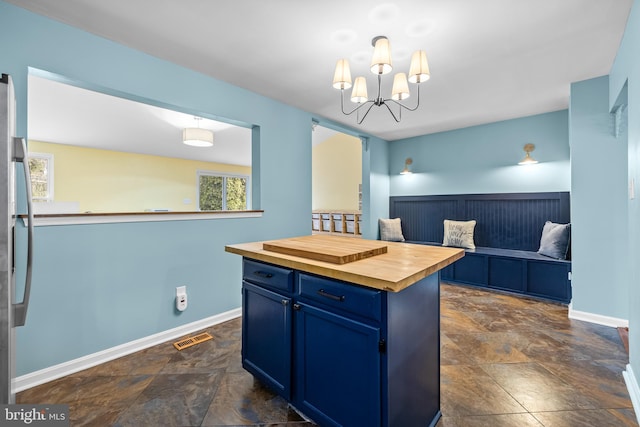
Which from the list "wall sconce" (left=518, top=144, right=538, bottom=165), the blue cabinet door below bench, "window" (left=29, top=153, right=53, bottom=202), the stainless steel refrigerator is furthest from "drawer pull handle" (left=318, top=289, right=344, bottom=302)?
"window" (left=29, top=153, right=53, bottom=202)

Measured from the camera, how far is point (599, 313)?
2818mm

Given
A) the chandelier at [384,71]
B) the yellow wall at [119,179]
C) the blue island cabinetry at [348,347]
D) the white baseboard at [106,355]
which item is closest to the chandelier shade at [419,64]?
the chandelier at [384,71]

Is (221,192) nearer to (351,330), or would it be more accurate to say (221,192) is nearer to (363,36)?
(363,36)

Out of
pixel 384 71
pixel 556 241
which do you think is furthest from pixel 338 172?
pixel 384 71

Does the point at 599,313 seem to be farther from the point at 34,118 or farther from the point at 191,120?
the point at 34,118

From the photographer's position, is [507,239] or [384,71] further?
[507,239]

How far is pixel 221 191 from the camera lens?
849 cm

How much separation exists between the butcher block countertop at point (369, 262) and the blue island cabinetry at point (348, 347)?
0.27 ft

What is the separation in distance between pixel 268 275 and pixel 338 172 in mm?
5934

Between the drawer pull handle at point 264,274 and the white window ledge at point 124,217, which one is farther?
the white window ledge at point 124,217

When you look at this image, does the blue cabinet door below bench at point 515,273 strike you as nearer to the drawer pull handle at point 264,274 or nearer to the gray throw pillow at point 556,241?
the gray throw pillow at point 556,241

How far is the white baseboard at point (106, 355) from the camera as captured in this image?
6.15ft

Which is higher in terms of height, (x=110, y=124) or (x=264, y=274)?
(x=110, y=124)

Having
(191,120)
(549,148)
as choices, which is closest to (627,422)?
(549,148)
